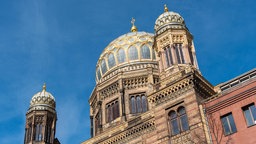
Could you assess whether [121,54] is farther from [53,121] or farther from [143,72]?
[53,121]

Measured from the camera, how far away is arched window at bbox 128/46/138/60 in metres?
38.5

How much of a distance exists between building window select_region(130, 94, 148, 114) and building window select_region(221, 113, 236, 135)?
15.6 m

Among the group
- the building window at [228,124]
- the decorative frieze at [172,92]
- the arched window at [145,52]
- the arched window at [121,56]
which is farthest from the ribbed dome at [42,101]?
the building window at [228,124]

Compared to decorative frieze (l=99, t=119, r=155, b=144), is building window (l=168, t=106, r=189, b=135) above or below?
below

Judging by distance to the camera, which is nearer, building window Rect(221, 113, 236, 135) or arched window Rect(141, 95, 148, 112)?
building window Rect(221, 113, 236, 135)

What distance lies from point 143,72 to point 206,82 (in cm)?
1464

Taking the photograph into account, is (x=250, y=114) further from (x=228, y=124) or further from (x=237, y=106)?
(x=228, y=124)

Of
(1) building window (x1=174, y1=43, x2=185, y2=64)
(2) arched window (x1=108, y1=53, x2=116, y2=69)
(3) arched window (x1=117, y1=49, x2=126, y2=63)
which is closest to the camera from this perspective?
(1) building window (x1=174, y1=43, x2=185, y2=64)

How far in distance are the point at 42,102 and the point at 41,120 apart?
201 centimetres

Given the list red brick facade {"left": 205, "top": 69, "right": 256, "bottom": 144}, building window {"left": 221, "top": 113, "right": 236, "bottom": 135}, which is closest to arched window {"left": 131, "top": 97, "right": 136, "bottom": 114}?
red brick facade {"left": 205, "top": 69, "right": 256, "bottom": 144}

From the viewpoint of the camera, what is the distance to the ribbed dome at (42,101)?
3731cm

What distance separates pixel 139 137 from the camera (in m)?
24.5

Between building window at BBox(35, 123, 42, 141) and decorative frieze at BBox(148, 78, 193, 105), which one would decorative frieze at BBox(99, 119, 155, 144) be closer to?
decorative frieze at BBox(148, 78, 193, 105)

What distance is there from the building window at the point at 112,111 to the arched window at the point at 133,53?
219 inches
